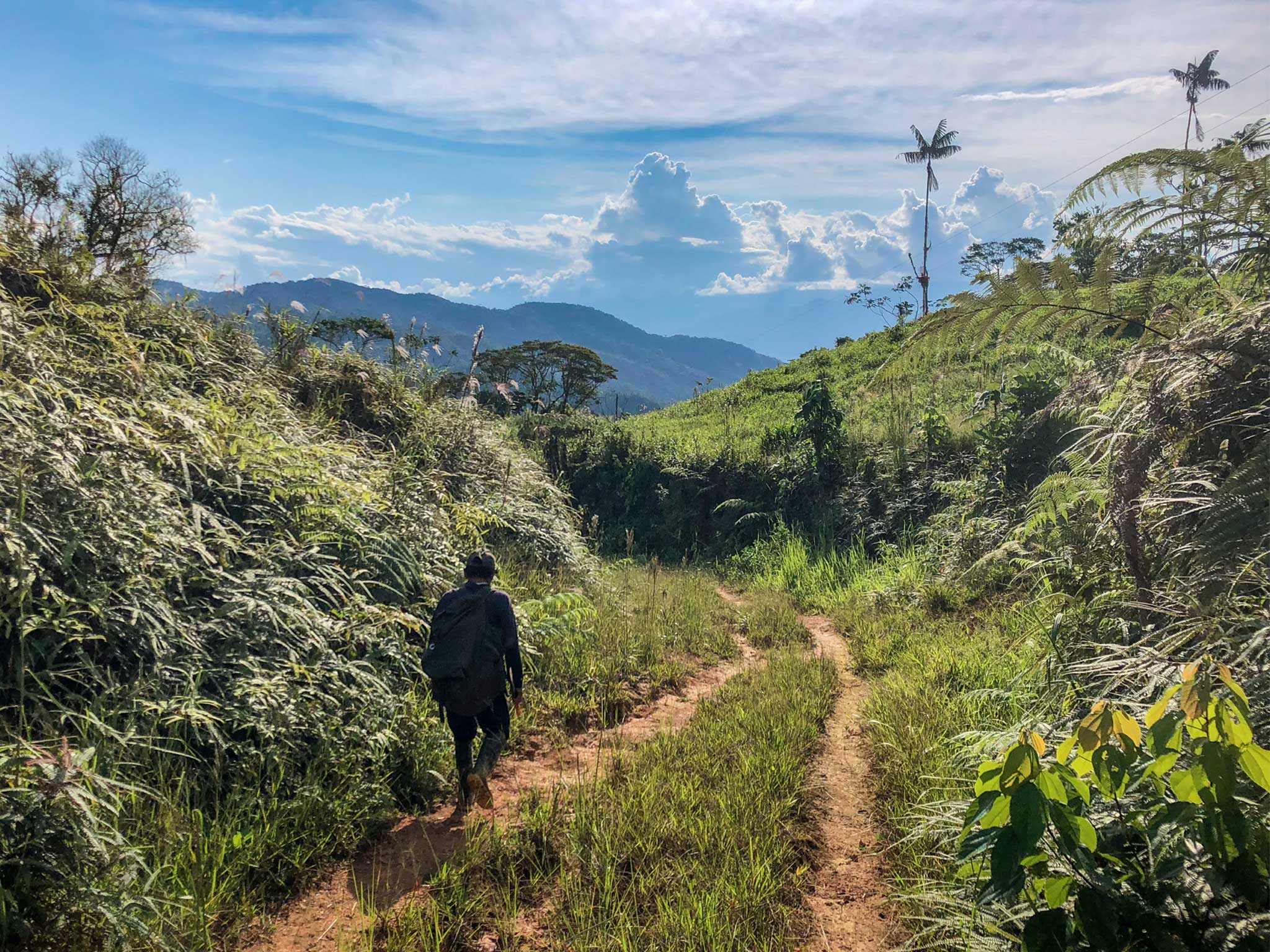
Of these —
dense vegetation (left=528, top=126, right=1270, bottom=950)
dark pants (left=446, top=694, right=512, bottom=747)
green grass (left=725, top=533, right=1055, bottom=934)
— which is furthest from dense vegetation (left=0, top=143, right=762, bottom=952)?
dense vegetation (left=528, top=126, right=1270, bottom=950)

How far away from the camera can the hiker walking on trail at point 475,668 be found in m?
4.36

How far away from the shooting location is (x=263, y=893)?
3.29 metres

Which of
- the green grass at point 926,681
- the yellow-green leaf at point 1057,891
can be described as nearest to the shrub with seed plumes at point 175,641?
the green grass at point 926,681

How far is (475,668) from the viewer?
4395 millimetres

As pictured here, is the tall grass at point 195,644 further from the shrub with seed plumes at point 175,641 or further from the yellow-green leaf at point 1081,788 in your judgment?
the yellow-green leaf at point 1081,788

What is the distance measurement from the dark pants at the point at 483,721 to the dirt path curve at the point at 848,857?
7.19 ft

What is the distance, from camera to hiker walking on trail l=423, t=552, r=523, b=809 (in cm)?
436

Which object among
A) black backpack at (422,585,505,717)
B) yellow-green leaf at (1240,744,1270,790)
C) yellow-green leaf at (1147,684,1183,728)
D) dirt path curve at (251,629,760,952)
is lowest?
dirt path curve at (251,629,760,952)

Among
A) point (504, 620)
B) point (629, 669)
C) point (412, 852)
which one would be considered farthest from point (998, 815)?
point (629, 669)

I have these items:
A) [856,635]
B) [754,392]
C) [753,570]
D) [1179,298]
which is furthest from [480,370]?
[1179,298]

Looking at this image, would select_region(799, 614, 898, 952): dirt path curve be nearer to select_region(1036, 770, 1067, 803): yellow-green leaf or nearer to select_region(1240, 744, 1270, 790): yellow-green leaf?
select_region(1036, 770, 1067, 803): yellow-green leaf

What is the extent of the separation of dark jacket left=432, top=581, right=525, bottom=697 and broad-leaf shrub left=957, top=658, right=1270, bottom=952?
10.4 feet

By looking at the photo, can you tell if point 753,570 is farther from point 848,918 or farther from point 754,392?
point 754,392

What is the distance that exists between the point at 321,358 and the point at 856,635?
7791mm
